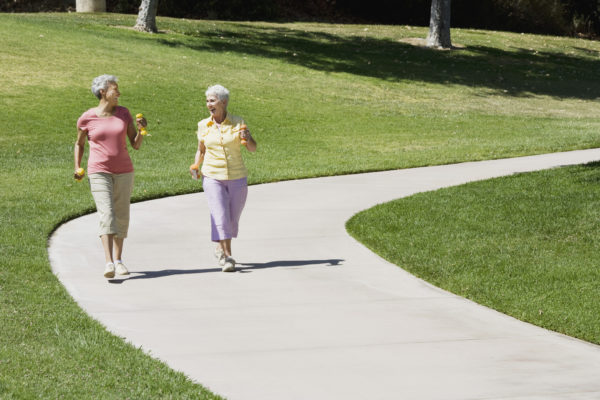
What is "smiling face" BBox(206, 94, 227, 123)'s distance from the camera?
864cm

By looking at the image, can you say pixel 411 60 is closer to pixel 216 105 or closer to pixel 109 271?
pixel 216 105

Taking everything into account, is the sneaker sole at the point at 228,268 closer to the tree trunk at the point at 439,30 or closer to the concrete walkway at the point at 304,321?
the concrete walkway at the point at 304,321

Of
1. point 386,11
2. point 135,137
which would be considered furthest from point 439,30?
point 135,137

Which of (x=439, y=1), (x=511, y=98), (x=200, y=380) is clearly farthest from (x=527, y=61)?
(x=200, y=380)

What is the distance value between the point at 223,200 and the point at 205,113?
1342 centimetres

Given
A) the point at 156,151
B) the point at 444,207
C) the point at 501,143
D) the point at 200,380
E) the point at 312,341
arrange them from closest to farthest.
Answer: the point at 200,380
the point at 312,341
the point at 444,207
the point at 156,151
the point at 501,143

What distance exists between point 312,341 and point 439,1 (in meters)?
27.0

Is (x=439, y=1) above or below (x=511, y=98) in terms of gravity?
above

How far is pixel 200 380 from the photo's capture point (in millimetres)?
5871

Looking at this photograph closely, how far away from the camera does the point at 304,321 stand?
23.9 ft

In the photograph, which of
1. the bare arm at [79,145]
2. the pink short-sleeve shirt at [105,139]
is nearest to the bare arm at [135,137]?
the pink short-sleeve shirt at [105,139]

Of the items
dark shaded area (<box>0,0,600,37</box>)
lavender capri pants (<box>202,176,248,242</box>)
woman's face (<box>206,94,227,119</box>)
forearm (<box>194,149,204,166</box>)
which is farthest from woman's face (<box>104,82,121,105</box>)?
dark shaded area (<box>0,0,600,37</box>)

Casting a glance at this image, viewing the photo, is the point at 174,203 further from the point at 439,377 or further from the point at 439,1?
the point at 439,1

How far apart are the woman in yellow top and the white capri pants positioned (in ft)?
2.11
